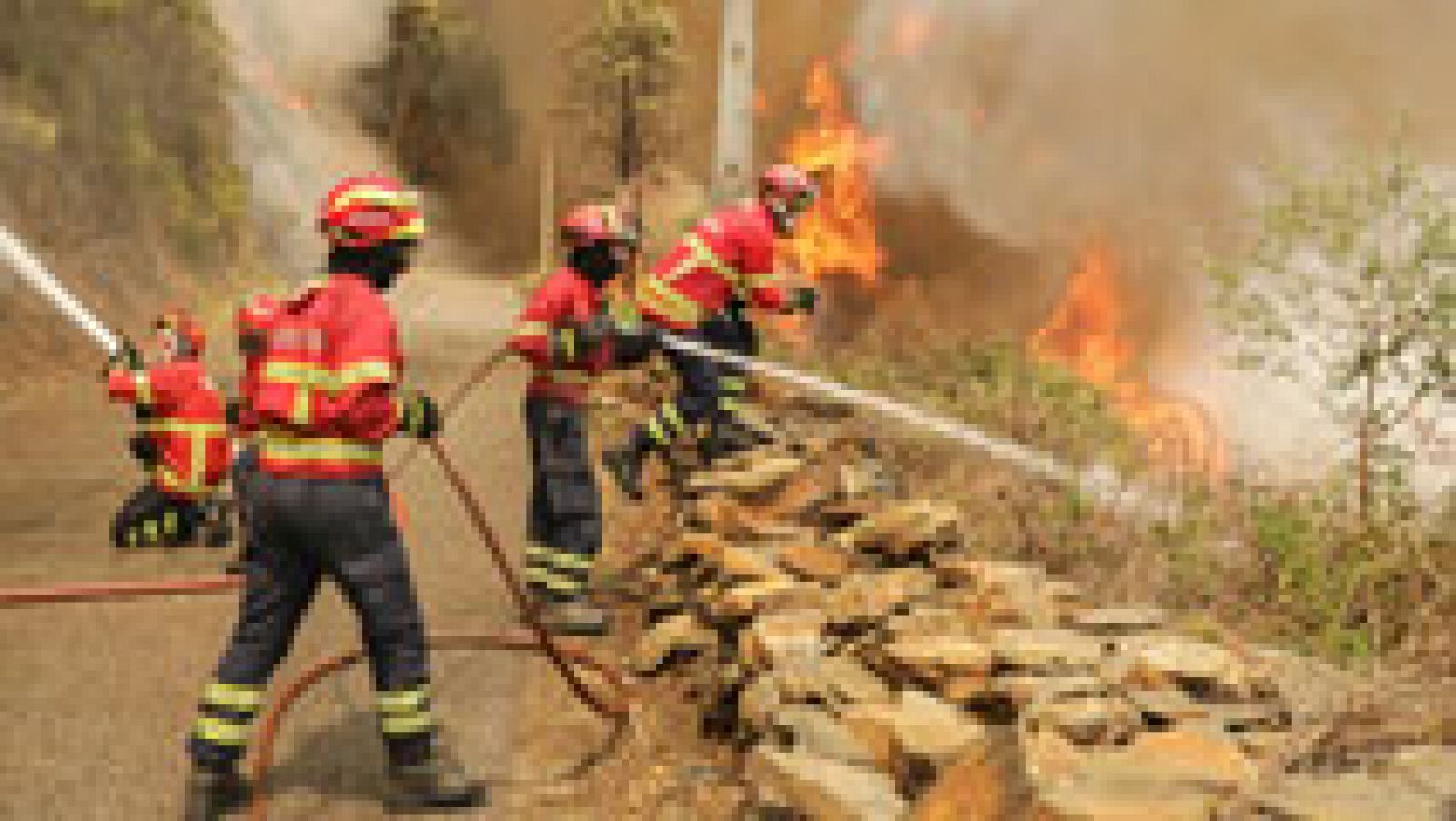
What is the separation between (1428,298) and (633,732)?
4349mm

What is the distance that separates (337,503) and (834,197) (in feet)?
34.6

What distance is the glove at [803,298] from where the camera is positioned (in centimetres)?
688

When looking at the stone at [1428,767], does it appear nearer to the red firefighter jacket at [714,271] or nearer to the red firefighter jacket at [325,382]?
the red firefighter jacket at [325,382]

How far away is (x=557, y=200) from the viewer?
24109 millimetres

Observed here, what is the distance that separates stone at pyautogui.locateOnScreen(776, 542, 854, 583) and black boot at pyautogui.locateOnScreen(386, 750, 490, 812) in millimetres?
1777

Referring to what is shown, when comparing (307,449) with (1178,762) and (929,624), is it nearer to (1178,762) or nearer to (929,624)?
(929,624)

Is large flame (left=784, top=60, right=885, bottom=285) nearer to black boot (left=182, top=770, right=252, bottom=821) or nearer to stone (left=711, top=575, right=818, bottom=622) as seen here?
stone (left=711, top=575, right=818, bottom=622)

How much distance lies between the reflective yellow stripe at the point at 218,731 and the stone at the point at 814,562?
236 centimetres

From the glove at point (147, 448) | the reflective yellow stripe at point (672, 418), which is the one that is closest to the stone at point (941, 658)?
the reflective yellow stripe at point (672, 418)

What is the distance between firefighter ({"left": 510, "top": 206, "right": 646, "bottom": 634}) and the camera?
519 centimetres

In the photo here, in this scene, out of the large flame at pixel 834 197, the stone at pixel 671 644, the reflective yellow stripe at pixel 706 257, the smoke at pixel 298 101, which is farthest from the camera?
the smoke at pixel 298 101

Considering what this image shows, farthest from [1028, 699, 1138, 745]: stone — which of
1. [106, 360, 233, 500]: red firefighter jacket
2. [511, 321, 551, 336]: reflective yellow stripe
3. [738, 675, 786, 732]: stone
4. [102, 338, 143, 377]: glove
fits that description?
[102, 338, 143, 377]: glove

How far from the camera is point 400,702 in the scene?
3.71 meters

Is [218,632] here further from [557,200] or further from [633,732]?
[557,200]
